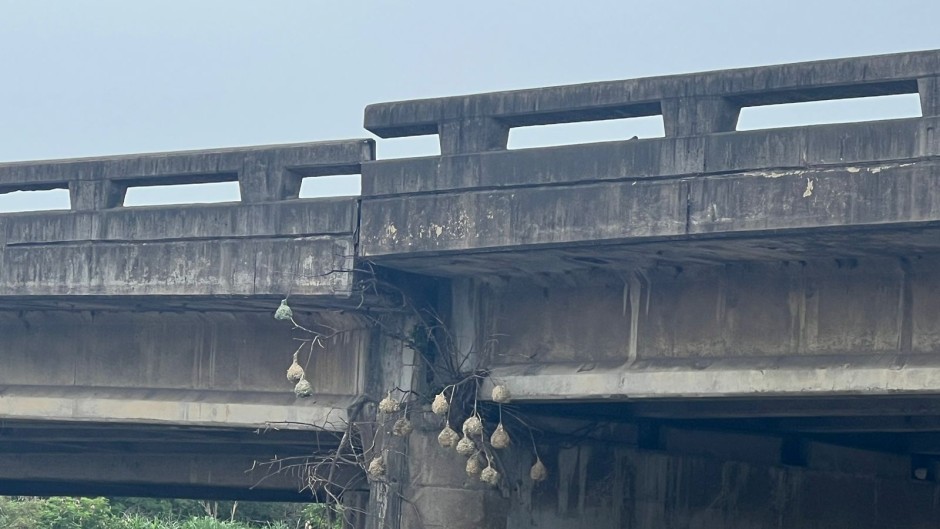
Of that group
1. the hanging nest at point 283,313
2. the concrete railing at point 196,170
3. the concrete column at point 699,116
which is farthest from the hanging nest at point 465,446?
the concrete column at point 699,116

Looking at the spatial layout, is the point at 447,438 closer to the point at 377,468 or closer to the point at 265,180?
the point at 377,468

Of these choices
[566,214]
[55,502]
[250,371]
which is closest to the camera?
[566,214]

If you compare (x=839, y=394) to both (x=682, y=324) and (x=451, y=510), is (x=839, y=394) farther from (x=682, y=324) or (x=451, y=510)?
(x=451, y=510)

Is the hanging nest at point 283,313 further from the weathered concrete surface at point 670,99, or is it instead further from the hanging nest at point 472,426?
the hanging nest at point 472,426

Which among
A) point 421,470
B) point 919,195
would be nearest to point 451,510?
point 421,470

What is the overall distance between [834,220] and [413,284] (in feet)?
11.3

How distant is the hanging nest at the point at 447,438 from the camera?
1057cm

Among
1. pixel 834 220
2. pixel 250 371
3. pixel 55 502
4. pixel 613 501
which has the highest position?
pixel 834 220

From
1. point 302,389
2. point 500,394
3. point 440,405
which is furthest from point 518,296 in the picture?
point 302,389

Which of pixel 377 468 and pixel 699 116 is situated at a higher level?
pixel 699 116

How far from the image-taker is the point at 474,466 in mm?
10625

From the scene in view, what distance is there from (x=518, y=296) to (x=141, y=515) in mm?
28639

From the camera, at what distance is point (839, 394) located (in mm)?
9328

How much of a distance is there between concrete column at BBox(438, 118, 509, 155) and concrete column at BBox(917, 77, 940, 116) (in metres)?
2.88
